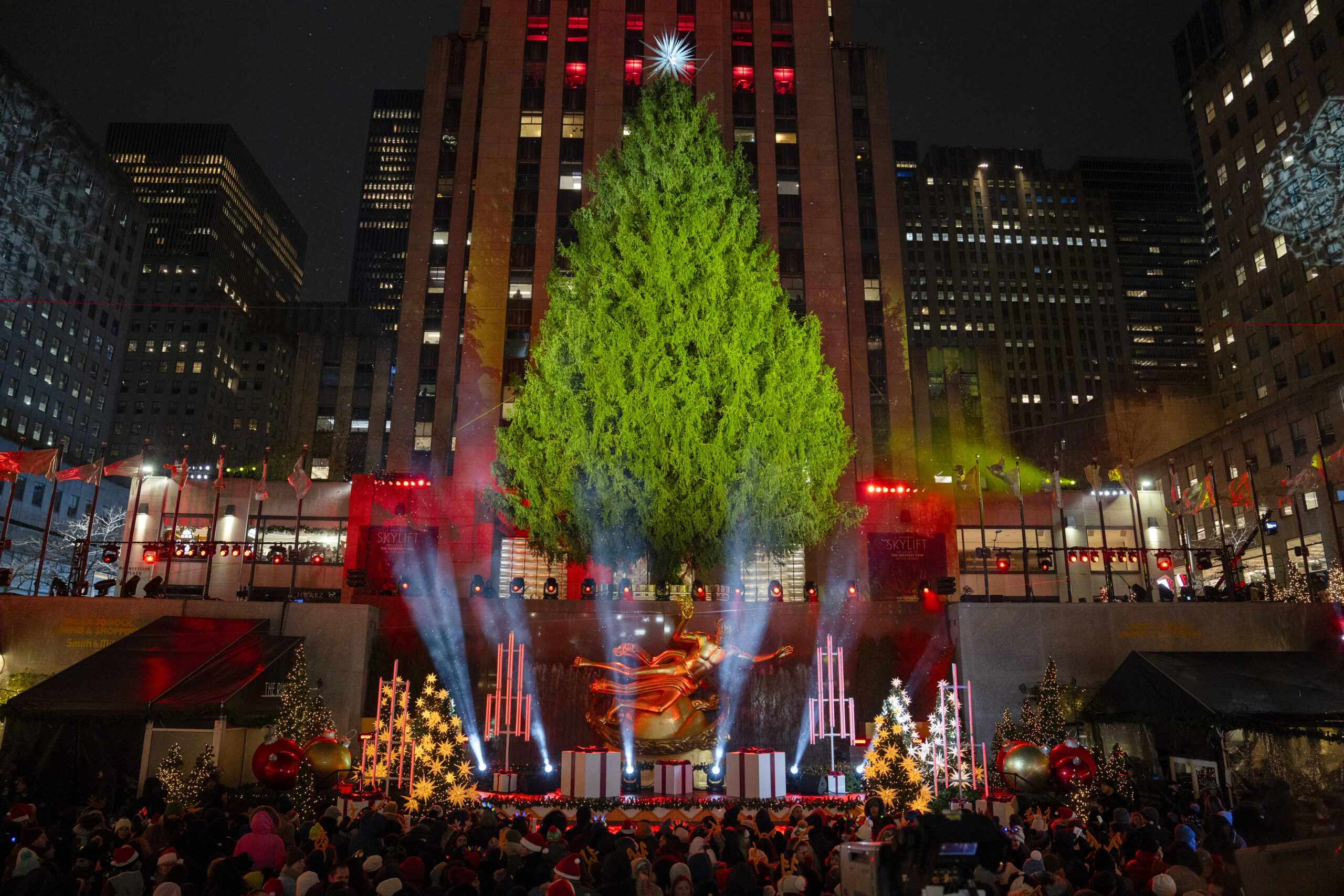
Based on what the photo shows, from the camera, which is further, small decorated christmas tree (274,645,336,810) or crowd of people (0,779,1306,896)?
small decorated christmas tree (274,645,336,810)

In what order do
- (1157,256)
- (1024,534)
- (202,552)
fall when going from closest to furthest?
1. (1024,534)
2. (202,552)
3. (1157,256)

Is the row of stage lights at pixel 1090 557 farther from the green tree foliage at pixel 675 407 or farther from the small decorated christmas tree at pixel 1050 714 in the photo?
the small decorated christmas tree at pixel 1050 714

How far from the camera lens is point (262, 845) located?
9.98m

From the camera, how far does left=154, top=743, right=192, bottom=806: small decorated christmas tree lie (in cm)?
1623

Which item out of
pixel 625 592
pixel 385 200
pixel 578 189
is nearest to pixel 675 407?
pixel 625 592

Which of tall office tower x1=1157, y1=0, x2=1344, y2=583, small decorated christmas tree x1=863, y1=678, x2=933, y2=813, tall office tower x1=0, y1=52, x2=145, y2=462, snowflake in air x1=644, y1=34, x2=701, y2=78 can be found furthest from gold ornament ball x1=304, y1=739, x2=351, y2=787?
tall office tower x1=0, y1=52, x2=145, y2=462

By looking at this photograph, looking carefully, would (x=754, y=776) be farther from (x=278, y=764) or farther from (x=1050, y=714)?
(x=278, y=764)

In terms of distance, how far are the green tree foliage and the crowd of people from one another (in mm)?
10957

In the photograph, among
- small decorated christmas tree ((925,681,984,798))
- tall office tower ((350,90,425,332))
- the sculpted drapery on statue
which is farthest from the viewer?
tall office tower ((350,90,425,332))

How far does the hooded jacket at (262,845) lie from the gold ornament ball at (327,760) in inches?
204

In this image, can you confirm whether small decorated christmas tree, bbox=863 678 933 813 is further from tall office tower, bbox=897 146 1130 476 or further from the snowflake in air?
tall office tower, bbox=897 146 1130 476

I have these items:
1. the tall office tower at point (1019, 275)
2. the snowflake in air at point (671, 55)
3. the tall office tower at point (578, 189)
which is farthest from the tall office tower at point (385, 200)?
the snowflake in air at point (671, 55)

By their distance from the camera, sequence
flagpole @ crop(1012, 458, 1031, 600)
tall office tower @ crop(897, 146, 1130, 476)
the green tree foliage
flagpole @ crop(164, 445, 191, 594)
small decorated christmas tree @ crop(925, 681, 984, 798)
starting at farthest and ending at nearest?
tall office tower @ crop(897, 146, 1130, 476) < flagpole @ crop(164, 445, 191, 594) < the green tree foliage < flagpole @ crop(1012, 458, 1031, 600) < small decorated christmas tree @ crop(925, 681, 984, 798)

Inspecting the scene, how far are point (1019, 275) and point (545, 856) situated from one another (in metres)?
128
